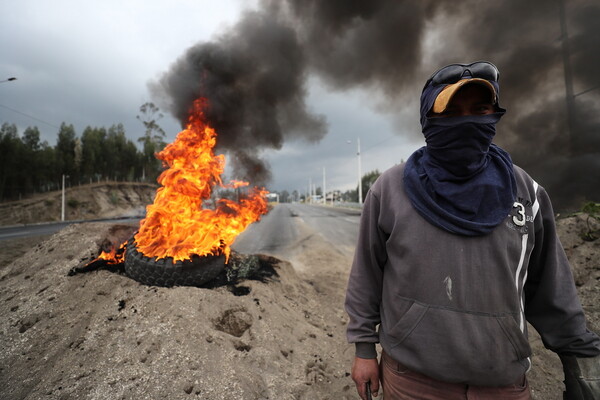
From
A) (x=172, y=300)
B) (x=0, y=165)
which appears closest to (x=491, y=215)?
(x=172, y=300)

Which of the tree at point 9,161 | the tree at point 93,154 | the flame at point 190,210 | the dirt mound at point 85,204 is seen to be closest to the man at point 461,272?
the flame at point 190,210

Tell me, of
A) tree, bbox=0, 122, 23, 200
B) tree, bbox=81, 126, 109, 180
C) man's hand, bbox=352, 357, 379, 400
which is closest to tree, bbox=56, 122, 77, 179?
tree, bbox=81, 126, 109, 180

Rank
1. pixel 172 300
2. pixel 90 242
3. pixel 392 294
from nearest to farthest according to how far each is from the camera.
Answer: pixel 392 294
pixel 172 300
pixel 90 242

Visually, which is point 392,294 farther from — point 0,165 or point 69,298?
point 0,165

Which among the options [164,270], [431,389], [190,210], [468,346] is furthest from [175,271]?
[468,346]

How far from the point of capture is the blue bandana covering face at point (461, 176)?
1.30 m

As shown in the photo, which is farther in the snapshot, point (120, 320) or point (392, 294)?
point (120, 320)

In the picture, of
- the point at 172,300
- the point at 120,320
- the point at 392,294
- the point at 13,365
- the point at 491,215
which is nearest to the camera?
the point at 491,215

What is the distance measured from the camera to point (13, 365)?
8.80ft

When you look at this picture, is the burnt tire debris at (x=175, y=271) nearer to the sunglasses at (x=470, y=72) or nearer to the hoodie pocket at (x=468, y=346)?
the hoodie pocket at (x=468, y=346)

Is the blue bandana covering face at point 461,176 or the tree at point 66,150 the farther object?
the tree at point 66,150

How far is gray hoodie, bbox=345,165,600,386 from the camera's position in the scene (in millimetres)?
1226

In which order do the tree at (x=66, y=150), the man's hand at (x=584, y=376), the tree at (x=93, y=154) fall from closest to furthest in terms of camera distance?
the man's hand at (x=584, y=376) → the tree at (x=66, y=150) → the tree at (x=93, y=154)

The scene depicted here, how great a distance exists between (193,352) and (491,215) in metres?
2.79
